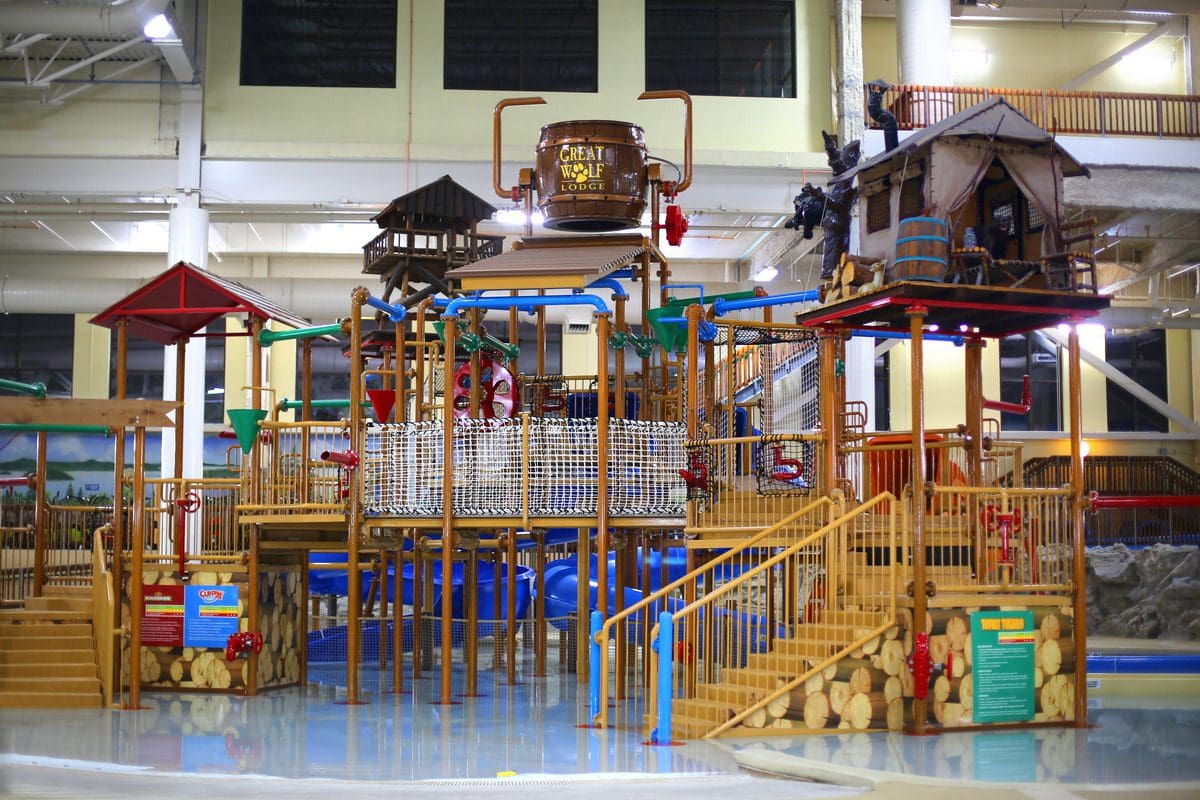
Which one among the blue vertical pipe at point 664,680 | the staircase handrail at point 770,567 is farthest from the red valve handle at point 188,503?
the blue vertical pipe at point 664,680

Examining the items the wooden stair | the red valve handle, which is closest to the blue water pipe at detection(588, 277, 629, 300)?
the red valve handle

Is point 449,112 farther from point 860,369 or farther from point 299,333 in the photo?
point 299,333

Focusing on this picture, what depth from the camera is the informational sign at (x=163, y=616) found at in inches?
734

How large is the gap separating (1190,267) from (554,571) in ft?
65.0

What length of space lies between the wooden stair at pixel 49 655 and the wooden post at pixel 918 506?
10.2 metres

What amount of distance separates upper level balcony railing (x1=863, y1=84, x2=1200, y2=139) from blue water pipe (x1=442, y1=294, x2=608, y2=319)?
38.4 feet

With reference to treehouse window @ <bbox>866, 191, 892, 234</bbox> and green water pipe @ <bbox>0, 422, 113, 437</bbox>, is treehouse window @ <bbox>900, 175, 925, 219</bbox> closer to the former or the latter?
treehouse window @ <bbox>866, 191, 892, 234</bbox>

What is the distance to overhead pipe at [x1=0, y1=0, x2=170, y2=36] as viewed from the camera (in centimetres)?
2409

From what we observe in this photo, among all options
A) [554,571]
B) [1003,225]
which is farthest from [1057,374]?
[1003,225]

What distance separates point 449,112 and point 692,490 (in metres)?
14.9

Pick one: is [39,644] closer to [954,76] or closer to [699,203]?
[699,203]

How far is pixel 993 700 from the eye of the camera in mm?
14508

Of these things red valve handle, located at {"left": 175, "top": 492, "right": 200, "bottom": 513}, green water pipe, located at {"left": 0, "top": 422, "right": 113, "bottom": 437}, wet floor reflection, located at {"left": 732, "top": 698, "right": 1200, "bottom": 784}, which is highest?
green water pipe, located at {"left": 0, "top": 422, "right": 113, "bottom": 437}

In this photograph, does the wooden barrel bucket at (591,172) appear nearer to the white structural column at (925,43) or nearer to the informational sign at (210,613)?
the informational sign at (210,613)
